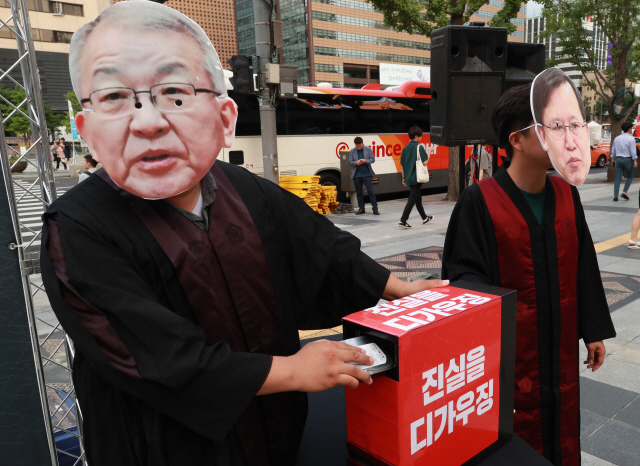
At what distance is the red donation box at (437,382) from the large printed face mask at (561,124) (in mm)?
503

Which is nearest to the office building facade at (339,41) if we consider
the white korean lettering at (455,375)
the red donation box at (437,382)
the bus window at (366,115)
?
the bus window at (366,115)

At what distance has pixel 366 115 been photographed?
1294 centimetres

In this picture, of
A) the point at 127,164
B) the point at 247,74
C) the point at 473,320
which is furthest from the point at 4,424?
the point at 247,74

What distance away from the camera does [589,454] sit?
8.59 ft

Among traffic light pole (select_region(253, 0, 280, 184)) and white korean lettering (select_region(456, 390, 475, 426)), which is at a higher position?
traffic light pole (select_region(253, 0, 280, 184))

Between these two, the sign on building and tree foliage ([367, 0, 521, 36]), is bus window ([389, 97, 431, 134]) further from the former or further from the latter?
the sign on building

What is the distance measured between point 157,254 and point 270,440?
0.55m

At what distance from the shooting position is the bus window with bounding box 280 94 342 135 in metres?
11.9

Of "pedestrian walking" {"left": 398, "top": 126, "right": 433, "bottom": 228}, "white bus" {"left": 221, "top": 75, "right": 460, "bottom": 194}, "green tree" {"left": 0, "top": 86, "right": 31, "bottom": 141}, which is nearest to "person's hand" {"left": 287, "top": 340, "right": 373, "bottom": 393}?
"green tree" {"left": 0, "top": 86, "right": 31, "bottom": 141}

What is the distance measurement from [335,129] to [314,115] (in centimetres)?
70

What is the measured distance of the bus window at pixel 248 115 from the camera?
10781 millimetres

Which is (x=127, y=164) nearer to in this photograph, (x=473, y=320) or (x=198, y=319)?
(x=198, y=319)

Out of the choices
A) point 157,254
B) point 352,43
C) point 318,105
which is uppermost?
point 352,43

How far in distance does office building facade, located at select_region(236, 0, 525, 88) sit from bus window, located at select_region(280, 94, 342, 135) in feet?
159
